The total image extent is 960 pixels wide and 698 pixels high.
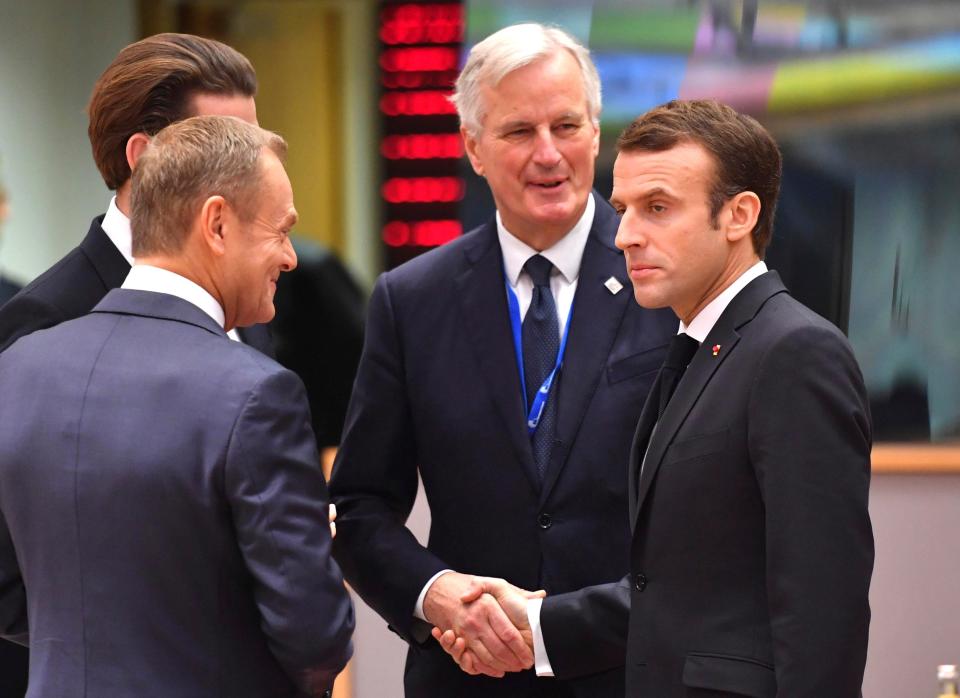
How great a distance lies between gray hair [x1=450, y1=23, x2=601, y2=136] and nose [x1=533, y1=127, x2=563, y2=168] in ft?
0.39

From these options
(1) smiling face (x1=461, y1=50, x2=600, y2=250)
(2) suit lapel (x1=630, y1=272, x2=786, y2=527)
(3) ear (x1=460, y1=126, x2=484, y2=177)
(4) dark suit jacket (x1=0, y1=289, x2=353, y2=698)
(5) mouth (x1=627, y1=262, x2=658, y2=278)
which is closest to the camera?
(4) dark suit jacket (x1=0, y1=289, x2=353, y2=698)

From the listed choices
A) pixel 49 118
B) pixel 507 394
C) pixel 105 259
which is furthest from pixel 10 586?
pixel 49 118

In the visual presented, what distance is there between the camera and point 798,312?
6.72ft

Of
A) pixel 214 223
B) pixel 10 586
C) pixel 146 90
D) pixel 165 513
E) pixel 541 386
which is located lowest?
pixel 10 586

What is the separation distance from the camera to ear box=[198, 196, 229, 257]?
2.05 m

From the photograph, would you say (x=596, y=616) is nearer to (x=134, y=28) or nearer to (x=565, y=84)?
(x=565, y=84)

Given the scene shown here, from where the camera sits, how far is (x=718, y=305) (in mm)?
2209

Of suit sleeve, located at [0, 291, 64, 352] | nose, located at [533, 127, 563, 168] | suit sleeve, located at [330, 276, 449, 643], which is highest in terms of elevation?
nose, located at [533, 127, 563, 168]

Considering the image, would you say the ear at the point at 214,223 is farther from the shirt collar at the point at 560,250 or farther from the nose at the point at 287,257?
the shirt collar at the point at 560,250

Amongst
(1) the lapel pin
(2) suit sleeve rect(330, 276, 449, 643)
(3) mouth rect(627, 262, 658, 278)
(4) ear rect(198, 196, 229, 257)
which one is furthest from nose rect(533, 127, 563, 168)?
(4) ear rect(198, 196, 229, 257)

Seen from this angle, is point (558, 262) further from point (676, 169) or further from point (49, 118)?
point (49, 118)

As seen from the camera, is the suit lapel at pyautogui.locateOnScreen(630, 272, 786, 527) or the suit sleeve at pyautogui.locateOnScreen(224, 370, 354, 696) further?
the suit lapel at pyautogui.locateOnScreen(630, 272, 786, 527)

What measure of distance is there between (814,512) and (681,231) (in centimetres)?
50

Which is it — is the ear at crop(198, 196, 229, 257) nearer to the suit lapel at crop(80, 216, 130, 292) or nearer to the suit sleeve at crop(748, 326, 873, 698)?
the suit lapel at crop(80, 216, 130, 292)
